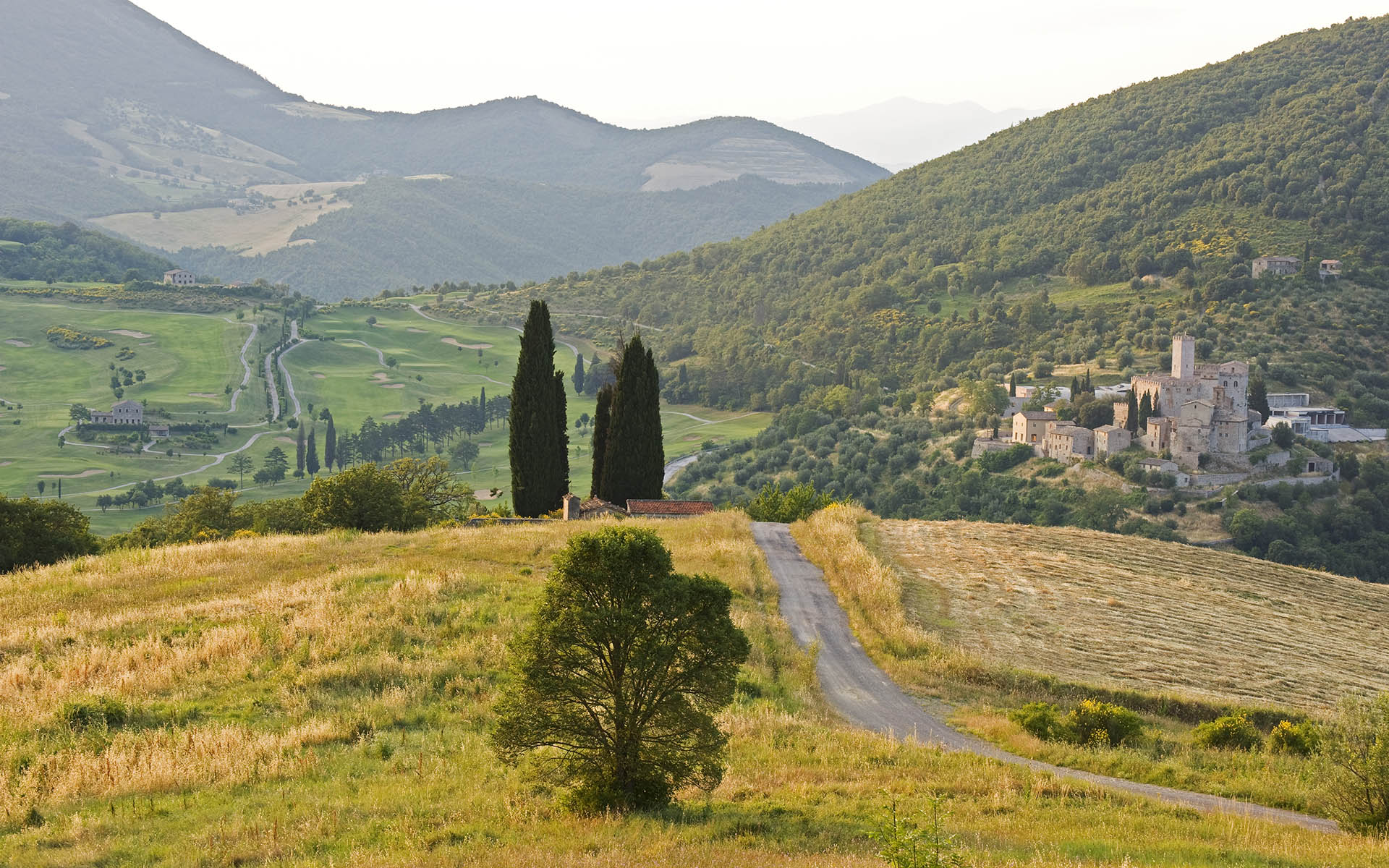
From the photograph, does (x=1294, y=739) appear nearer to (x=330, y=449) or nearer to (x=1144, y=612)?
(x=1144, y=612)

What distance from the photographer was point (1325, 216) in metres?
133

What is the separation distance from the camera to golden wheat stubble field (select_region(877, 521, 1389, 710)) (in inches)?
844

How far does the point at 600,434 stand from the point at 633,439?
3668mm

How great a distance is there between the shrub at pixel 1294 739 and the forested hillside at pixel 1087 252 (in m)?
102

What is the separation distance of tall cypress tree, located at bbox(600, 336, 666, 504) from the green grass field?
178 ft

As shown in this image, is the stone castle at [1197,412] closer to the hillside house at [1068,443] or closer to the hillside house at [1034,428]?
the hillside house at [1068,443]

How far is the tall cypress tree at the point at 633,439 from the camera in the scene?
42812mm

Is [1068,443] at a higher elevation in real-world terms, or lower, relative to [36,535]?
lower

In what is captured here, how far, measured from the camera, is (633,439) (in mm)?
42844

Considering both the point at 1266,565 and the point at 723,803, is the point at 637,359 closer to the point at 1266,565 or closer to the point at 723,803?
the point at 1266,565

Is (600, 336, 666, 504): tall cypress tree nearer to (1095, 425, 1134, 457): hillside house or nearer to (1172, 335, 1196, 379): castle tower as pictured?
(1095, 425, 1134, 457): hillside house

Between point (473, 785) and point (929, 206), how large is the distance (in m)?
177

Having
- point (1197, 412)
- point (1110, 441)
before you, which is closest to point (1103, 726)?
point (1110, 441)

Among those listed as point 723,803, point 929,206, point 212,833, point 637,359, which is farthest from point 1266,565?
point 929,206
